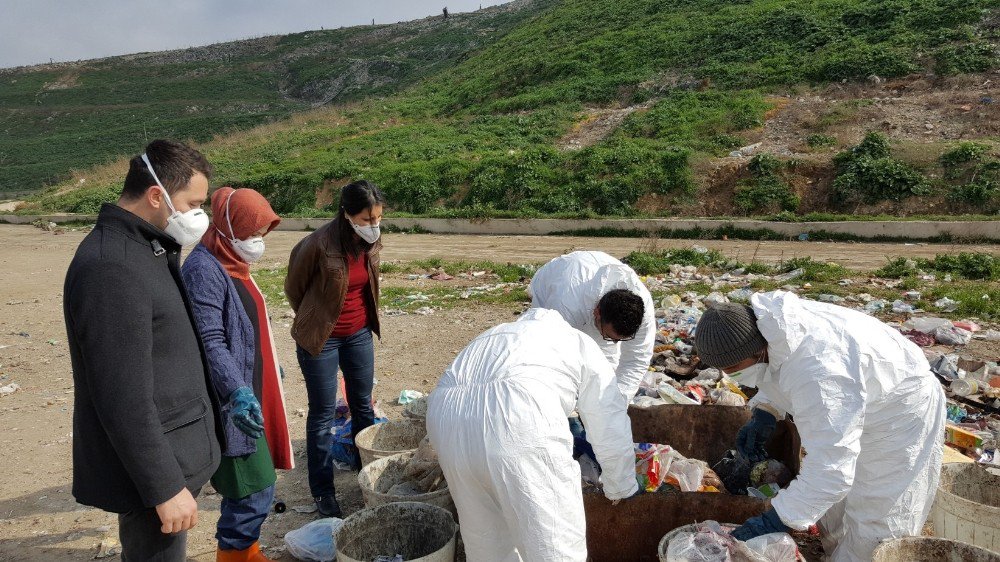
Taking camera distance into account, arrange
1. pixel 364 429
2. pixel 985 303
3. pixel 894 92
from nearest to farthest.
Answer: pixel 364 429, pixel 985 303, pixel 894 92

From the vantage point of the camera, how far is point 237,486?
9.58ft

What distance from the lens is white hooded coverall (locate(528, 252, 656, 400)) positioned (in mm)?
3867

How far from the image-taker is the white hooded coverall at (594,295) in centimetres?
387

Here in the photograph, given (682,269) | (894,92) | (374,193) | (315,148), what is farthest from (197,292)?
(315,148)

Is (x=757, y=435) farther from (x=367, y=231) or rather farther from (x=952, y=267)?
(x=952, y=267)

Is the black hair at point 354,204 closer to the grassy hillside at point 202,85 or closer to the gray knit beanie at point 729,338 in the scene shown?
the gray knit beanie at point 729,338

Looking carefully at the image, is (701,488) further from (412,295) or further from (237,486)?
(412,295)

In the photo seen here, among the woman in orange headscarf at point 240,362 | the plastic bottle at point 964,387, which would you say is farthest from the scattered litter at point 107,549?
the plastic bottle at point 964,387

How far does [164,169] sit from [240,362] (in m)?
0.97

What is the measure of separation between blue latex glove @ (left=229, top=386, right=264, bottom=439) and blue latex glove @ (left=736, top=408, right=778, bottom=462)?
243 centimetres

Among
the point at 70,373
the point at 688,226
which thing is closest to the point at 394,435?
the point at 70,373

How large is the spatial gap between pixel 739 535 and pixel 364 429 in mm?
2360

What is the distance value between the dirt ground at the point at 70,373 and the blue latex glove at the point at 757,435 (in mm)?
2307

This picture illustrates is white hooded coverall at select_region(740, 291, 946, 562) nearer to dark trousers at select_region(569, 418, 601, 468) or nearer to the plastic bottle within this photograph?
dark trousers at select_region(569, 418, 601, 468)
